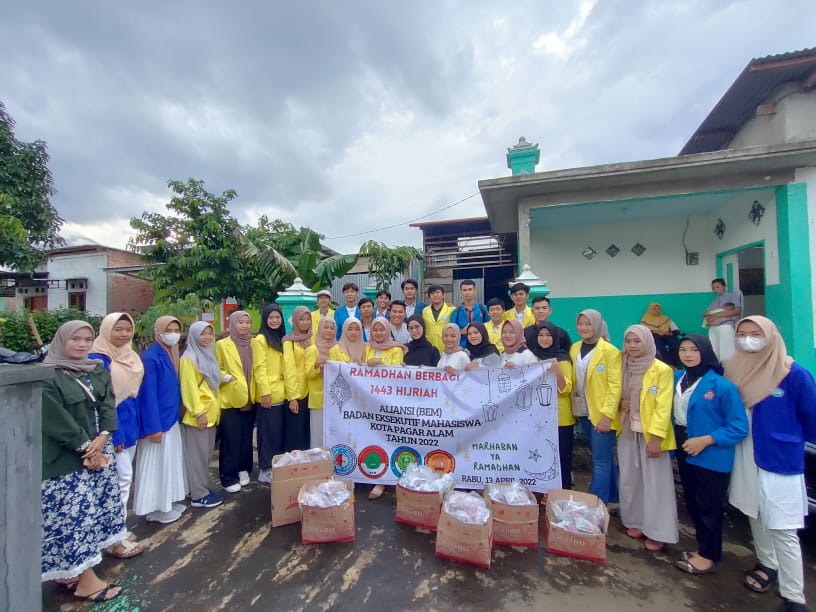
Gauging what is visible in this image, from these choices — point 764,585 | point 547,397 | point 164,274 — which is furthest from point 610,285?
point 164,274

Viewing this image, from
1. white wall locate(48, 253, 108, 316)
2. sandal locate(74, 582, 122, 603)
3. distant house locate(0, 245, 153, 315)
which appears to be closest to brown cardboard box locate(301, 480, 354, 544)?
sandal locate(74, 582, 122, 603)

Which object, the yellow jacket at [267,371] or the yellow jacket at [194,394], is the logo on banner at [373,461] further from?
the yellow jacket at [194,394]

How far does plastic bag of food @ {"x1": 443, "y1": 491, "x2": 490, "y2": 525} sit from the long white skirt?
6.96 ft

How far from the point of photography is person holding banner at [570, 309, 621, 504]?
2.71 metres

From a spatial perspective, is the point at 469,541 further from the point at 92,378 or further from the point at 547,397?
the point at 92,378

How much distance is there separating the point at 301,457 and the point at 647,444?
8.14ft

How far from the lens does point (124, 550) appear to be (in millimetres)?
2504

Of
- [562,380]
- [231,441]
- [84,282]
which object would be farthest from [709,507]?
[84,282]

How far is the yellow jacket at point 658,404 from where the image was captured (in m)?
2.43

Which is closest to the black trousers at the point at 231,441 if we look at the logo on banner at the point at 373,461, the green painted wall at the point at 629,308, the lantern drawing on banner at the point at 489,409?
the logo on banner at the point at 373,461

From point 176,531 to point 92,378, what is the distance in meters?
1.35

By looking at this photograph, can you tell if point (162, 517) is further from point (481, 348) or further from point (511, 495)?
point (481, 348)

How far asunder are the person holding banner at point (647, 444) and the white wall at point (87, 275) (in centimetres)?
1812

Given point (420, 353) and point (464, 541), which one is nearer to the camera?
point (464, 541)
